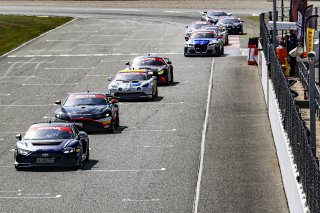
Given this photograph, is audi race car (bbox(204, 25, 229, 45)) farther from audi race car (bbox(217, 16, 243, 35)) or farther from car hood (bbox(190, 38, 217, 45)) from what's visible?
audi race car (bbox(217, 16, 243, 35))

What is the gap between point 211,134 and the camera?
37.4 meters

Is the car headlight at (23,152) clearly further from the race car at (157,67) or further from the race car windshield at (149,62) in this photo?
the race car windshield at (149,62)

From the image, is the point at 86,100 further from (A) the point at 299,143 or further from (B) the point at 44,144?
(A) the point at 299,143

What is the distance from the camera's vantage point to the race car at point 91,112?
37625mm

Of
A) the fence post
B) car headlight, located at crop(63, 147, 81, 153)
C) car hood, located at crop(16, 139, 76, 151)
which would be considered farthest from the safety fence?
car hood, located at crop(16, 139, 76, 151)

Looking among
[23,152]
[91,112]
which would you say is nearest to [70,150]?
[23,152]

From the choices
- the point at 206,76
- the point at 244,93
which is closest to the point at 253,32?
the point at 206,76

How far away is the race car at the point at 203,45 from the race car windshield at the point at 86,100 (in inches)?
945

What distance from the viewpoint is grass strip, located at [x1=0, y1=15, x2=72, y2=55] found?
239 ft

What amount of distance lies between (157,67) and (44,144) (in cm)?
2143

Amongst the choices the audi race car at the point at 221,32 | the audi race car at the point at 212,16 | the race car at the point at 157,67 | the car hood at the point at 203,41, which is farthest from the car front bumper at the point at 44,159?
the audi race car at the point at 212,16

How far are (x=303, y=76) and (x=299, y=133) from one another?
1736 cm

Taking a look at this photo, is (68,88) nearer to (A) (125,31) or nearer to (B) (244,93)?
(B) (244,93)

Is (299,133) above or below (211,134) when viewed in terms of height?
above
